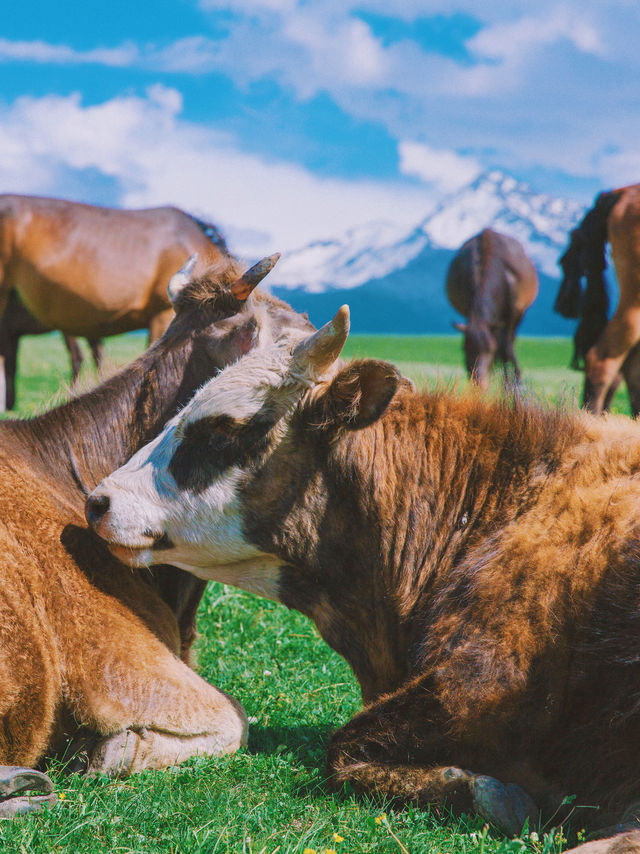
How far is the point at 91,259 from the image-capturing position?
13.6m

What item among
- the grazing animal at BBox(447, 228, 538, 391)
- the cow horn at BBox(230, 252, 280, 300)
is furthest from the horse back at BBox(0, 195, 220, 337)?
the cow horn at BBox(230, 252, 280, 300)

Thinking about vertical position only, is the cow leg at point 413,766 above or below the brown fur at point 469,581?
below

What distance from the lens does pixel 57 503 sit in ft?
15.1

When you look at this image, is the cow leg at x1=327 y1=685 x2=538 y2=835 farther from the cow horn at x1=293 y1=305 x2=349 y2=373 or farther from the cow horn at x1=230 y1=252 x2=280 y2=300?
the cow horn at x1=230 y1=252 x2=280 y2=300

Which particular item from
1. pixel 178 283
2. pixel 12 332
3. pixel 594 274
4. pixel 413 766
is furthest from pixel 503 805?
pixel 12 332

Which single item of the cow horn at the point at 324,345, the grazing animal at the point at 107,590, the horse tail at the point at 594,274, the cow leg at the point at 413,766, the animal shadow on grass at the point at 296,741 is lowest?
the animal shadow on grass at the point at 296,741

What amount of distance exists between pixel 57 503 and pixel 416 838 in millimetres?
2346

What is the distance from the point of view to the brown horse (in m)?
11.1

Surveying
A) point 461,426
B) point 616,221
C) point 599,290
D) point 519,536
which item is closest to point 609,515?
point 519,536

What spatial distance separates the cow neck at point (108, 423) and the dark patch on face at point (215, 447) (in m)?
0.76

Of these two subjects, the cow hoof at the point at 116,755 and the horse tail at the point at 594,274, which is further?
the horse tail at the point at 594,274

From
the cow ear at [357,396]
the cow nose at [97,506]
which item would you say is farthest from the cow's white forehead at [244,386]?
the cow nose at [97,506]

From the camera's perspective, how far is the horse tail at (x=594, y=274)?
40.1 feet

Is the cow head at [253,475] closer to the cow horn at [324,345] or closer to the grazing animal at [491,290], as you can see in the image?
the cow horn at [324,345]
